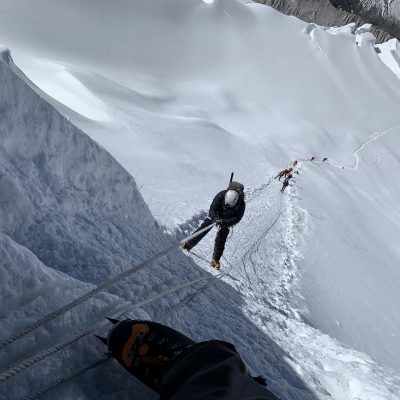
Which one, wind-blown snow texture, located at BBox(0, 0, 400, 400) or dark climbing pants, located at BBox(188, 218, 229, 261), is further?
dark climbing pants, located at BBox(188, 218, 229, 261)

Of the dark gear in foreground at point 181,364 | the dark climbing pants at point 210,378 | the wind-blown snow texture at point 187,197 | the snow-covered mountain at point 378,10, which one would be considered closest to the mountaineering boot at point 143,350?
the dark gear in foreground at point 181,364

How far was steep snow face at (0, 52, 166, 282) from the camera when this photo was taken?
3.78 metres

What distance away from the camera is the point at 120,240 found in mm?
5109

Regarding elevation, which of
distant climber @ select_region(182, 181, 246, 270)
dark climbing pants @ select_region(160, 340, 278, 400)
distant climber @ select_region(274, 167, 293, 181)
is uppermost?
dark climbing pants @ select_region(160, 340, 278, 400)

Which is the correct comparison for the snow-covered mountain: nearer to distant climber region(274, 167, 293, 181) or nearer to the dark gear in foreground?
distant climber region(274, 167, 293, 181)

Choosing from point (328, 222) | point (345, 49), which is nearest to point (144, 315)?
point (328, 222)

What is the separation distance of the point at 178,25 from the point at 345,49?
24917 mm

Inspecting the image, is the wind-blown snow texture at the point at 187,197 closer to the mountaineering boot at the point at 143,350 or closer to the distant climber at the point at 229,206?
the mountaineering boot at the point at 143,350

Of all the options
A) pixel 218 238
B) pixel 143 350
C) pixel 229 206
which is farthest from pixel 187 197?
pixel 143 350

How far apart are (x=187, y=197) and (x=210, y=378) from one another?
29.1 ft

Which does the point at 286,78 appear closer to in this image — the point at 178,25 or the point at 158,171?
the point at 178,25

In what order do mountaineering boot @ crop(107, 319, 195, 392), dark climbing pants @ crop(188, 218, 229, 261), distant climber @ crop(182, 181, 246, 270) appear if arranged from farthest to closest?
dark climbing pants @ crop(188, 218, 229, 261)
distant climber @ crop(182, 181, 246, 270)
mountaineering boot @ crop(107, 319, 195, 392)

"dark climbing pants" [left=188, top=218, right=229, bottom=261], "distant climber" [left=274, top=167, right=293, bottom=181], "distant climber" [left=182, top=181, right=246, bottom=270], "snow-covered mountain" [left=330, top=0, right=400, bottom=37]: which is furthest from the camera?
"snow-covered mountain" [left=330, top=0, right=400, bottom=37]

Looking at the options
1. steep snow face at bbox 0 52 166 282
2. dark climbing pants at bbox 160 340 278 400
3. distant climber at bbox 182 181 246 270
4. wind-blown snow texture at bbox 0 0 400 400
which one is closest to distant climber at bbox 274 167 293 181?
wind-blown snow texture at bbox 0 0 400 400
